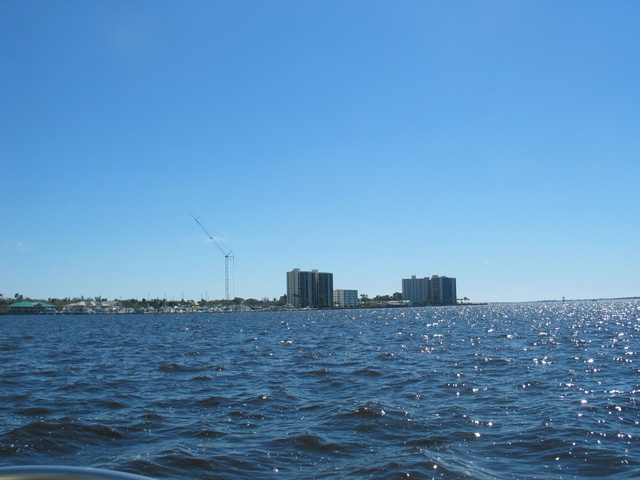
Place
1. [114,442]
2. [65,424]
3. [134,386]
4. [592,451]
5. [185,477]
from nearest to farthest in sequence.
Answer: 1. [185,477]
2. [592,451]
3. [114,442]
4. [65,424]
5. [134,386]

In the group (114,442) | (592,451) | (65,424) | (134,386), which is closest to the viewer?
(592,451)

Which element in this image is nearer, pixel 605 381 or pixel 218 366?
pixel 605 381

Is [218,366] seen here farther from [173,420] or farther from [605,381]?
[605,381]

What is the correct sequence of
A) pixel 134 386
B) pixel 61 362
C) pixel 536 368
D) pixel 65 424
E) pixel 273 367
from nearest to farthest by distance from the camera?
pixel 65 424
pixel 134 386
pixel 536 368
pixel 273 367
pixel 61 362

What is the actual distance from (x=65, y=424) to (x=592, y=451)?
13914 millimetres

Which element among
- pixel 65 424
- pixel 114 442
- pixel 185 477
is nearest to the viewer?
pixel 185 477

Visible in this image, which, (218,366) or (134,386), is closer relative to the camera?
(134,386)

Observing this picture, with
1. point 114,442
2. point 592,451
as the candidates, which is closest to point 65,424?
point 114,442

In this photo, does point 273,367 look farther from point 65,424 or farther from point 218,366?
point 65,424

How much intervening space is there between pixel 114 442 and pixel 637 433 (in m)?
13.6

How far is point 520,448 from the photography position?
1292cm

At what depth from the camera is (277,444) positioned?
531 inches

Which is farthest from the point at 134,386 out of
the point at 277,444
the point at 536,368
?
the point at 536,368

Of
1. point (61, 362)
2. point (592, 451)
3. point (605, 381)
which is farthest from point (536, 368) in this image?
point (61, 362)
